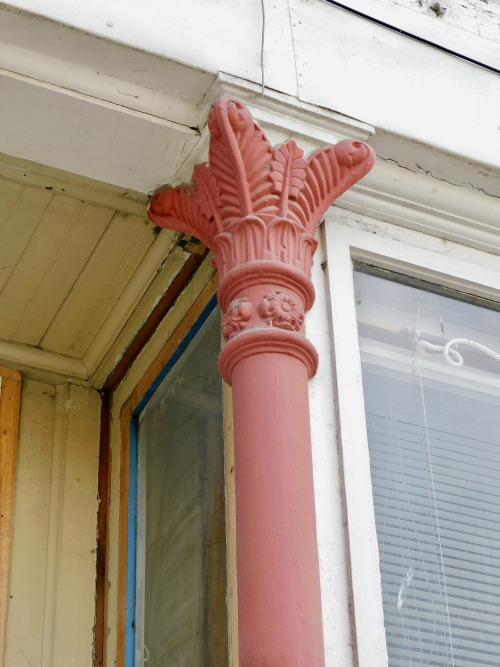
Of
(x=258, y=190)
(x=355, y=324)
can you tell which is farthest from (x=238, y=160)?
(x=355, y=324)

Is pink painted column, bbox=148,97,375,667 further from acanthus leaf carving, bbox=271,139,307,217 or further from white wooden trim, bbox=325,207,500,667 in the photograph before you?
white wooden trim, bbox=325,207,500,667

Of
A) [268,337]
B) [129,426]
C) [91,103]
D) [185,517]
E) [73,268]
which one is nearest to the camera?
[268,337]

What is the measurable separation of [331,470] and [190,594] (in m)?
0.75

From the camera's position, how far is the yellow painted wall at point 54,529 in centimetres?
384

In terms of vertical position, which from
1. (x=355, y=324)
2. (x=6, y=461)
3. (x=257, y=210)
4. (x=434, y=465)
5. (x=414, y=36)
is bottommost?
(x=434, y=465)

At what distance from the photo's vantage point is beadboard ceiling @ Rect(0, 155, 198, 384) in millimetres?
3748

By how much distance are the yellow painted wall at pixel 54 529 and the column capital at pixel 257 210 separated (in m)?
1.05

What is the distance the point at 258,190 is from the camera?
3.26 metres

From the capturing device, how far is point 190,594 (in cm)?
353

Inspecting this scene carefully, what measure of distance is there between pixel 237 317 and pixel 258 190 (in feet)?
1.27

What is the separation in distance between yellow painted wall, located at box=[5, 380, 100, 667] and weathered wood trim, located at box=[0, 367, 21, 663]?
1.3 inches

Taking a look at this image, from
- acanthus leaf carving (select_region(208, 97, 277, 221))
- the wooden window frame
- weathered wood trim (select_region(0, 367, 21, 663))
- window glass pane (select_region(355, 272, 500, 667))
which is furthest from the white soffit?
weathered wood trim (select_region(0, 367, 21, 663))

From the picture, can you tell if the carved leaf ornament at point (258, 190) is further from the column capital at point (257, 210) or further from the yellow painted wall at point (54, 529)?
the yellow painted wall at point (54, 529)

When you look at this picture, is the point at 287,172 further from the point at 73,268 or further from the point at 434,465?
the point at 73,268
